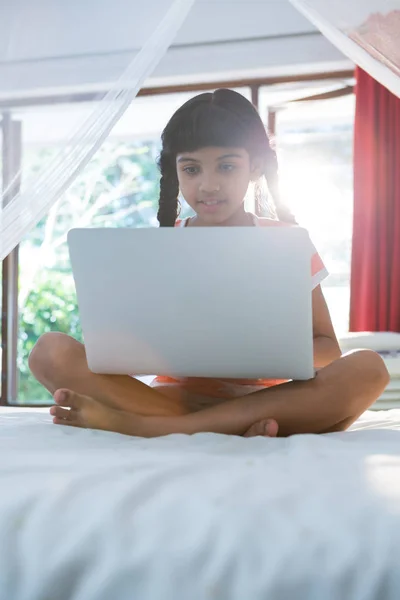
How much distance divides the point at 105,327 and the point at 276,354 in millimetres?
266

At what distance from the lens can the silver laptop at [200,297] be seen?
3.19 ft

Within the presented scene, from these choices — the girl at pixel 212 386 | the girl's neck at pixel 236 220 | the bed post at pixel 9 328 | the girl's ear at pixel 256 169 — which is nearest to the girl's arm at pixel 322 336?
the girl at pixel 212 386

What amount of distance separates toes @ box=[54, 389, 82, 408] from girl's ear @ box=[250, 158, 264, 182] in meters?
0.86

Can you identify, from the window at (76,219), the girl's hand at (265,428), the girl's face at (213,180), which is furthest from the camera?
the window at (76,219)

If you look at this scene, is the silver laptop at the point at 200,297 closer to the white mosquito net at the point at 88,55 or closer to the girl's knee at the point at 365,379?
the girl's knee at the point at 365,379

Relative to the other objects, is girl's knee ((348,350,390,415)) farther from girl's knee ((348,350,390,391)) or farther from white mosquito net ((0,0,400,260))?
white mosquito net ((0,0,400,260))

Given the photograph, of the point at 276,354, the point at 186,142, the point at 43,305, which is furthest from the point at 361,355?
the point at 43,305

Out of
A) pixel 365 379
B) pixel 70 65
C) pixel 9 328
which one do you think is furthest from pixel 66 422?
pixel 9 328

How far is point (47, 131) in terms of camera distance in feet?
8.51

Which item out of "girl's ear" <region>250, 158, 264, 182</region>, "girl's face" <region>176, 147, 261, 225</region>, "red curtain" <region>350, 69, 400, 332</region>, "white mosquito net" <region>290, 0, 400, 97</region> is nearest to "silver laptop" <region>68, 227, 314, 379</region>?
"girl's face" <region>176, 147, 261, 225</region>

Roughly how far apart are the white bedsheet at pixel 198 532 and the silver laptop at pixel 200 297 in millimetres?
274

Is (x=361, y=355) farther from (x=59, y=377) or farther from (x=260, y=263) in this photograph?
(x=59, y=377)

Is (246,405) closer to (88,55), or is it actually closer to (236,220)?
(236,220)

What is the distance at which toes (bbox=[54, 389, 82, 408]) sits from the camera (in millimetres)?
1083
